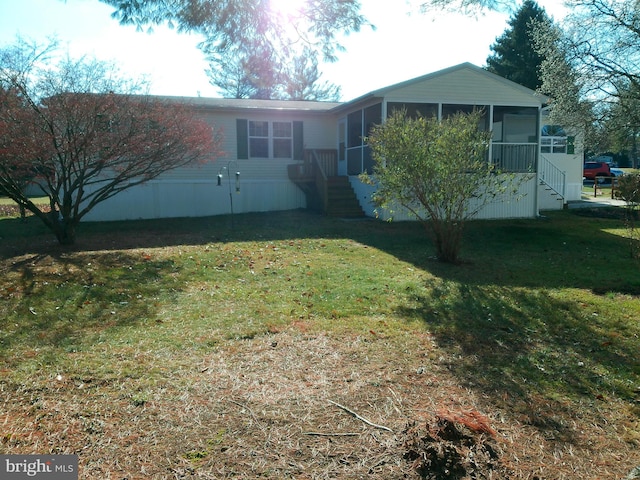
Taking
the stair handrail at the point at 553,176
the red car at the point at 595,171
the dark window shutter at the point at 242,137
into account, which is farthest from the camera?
the red car at the point at 595,171

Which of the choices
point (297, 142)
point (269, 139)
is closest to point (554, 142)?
point (297, 142)

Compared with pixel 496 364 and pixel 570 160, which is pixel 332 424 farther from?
pixel 570 160

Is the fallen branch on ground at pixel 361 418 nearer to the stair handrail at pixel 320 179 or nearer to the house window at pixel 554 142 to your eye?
the stair handrail at pixel 320 179

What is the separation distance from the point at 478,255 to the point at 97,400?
8.05m

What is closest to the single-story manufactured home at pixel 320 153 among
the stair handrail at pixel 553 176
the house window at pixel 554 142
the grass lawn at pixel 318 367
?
the stair handrail at pixel 553 176

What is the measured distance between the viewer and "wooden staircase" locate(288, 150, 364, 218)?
52.1ft

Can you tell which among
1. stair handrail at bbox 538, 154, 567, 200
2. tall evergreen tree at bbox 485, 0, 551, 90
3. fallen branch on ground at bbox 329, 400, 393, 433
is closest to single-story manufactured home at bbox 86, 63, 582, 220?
stair handrail at bbox 538, 154, 567, 200

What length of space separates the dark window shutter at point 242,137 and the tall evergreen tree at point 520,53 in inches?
1003

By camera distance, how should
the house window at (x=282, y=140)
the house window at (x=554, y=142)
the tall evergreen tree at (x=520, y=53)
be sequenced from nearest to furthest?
the house window at (x=282, y=140), the house window at (x=554, y=142), the tall evergreen tree at (x=520, y=53)

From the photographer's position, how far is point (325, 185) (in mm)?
15688

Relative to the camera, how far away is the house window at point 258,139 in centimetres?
1742

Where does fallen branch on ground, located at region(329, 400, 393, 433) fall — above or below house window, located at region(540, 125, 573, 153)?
below

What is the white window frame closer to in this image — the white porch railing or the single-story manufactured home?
the single-story manufactured home

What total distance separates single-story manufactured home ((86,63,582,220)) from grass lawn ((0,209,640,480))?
24.3 feet
